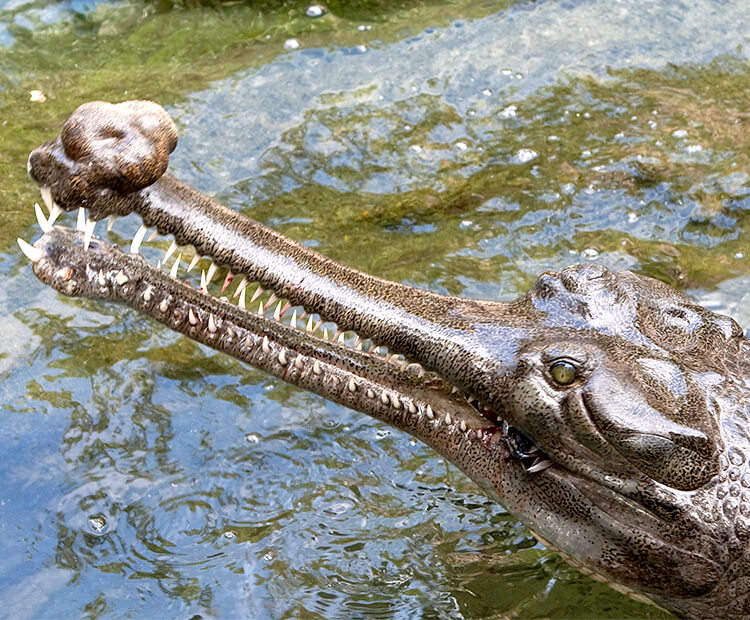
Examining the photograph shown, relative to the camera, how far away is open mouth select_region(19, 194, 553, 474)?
13.7 feet

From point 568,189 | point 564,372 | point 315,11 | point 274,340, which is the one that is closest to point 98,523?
point 274,340

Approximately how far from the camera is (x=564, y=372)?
3943mm

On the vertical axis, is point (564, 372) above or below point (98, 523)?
above

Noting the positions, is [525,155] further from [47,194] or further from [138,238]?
[47,194]

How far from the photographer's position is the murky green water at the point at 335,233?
15.5 ft

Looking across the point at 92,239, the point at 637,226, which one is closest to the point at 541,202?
the point at 637,226

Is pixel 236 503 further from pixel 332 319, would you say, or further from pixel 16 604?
pixel 332 319

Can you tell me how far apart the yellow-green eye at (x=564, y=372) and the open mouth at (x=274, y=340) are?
0.40 metres

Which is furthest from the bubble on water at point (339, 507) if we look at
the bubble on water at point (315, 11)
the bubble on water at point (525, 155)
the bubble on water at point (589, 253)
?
the bubble on water at point (315, 11)

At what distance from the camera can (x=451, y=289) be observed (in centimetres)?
613

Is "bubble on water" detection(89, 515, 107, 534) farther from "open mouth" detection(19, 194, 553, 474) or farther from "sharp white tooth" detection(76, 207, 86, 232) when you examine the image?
"sharp white tooth" detection(76, 207, 86, 232)

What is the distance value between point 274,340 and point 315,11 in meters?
4.62

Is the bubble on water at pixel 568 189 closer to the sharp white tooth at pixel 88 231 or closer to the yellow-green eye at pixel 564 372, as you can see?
the yellow-green eye at pixel 564 372

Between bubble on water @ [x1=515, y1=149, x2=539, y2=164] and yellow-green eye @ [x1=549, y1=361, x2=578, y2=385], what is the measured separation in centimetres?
326
